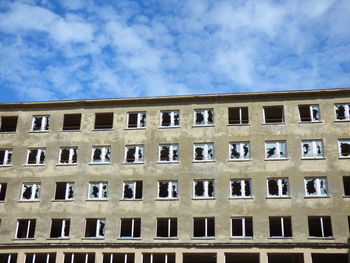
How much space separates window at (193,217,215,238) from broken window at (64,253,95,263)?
980cm

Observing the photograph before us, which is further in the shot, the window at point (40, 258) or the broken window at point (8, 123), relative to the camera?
the broken window at point (8, 123)

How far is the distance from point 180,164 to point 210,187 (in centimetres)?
361

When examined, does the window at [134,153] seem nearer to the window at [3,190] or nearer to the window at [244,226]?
the window at [244,226]

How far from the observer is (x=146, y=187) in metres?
44.5

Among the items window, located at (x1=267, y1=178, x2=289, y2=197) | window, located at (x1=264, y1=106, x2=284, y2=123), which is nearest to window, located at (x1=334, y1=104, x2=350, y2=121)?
window, located at (x1=264, y1=106, x2=284, y2=123)

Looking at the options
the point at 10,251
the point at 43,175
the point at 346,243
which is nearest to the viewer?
the point at 346,243

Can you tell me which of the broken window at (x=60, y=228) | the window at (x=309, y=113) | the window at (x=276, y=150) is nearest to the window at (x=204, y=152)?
the window at (x=276, y=150)

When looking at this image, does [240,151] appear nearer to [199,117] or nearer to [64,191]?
[199,117]

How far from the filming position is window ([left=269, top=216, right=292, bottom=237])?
4203 cm

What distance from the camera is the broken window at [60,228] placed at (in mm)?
44062

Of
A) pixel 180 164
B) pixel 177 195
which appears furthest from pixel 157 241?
pixel 180 164

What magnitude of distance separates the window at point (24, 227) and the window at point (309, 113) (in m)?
27.8

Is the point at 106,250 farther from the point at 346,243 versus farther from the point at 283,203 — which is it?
the point at 346,243

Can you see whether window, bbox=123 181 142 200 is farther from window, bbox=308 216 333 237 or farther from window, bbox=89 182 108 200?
window, bbox=308 216 333 237
